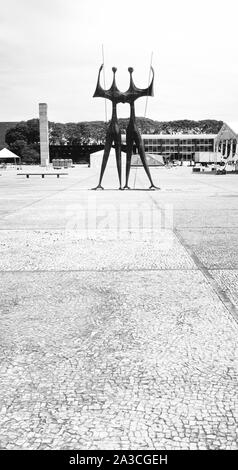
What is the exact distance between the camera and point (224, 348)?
308 centimetres

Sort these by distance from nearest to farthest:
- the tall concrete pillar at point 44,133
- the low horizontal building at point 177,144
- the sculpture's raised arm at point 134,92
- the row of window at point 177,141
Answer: the sculpture's raised arm at point 134,92
the tall concrete pillar at point 44,133
the low horizontal building at point 177,144
the row of window at point 177,141

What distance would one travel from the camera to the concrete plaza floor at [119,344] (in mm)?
2154

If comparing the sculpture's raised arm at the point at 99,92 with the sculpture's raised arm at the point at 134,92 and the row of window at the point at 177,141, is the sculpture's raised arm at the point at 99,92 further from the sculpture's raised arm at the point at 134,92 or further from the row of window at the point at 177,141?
the row of window at the point at 177,141

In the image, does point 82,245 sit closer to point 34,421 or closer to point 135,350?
point 135,350

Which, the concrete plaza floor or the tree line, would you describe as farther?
the tree line

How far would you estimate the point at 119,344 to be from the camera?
10.4 feet

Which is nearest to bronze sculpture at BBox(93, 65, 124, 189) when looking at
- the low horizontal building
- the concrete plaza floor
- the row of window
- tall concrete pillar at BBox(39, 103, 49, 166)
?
the concrete plaza floor

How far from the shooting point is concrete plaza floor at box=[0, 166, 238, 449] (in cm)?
215

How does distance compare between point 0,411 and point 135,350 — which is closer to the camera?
point 0,411

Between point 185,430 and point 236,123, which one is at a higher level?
point 236,123

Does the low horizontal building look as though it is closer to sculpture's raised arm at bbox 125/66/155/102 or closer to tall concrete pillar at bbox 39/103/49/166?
tall concrete pillar at bbox 39/103/49/166

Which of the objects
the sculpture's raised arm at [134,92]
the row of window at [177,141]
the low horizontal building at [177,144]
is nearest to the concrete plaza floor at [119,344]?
the sculpture's raised arm at [134,92]
